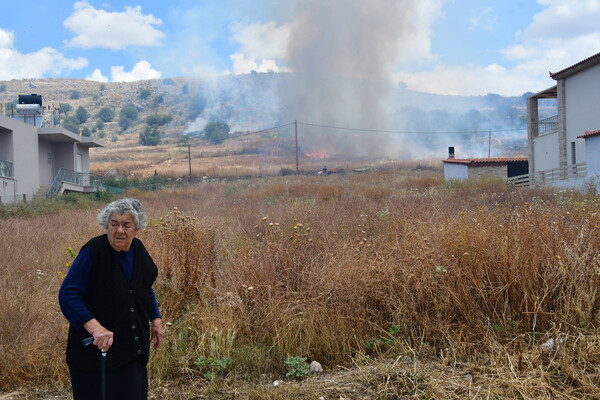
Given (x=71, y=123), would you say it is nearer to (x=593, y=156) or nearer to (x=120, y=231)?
(x=593, y=156)

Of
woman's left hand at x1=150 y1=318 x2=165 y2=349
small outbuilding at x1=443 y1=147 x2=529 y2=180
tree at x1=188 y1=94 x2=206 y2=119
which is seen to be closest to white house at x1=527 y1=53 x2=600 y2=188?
small outbuilding at x1=443 y1=147 x2=529 y2=180

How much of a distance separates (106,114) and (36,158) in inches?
4501

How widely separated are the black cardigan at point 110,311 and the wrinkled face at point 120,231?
45 mm

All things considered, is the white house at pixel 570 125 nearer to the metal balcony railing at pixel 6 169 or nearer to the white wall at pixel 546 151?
the white wall at pixel 546 151

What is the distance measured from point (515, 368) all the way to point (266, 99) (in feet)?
621

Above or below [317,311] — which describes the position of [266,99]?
above

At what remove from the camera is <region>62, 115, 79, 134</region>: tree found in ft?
364

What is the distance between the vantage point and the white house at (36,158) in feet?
82.7

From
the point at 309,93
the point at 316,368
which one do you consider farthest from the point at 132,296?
the point at 309,93

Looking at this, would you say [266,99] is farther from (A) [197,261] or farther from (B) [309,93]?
(A) [197,261]

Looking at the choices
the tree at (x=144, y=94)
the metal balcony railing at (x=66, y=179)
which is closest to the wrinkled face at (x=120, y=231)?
the metal balcony railing at (x=66, y=179)

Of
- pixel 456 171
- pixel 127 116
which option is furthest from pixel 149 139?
pixel 456 171

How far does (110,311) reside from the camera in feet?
9.26

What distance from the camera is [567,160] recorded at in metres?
26.5
